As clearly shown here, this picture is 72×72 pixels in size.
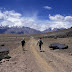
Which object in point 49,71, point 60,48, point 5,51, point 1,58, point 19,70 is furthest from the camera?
point 60,48

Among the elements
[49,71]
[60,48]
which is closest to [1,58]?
[49,71]

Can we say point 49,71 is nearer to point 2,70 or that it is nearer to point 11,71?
point 11,71

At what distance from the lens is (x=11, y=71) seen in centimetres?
1500

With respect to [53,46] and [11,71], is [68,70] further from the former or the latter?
[53,46]

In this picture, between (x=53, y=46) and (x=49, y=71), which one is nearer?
(x=49, y=71)

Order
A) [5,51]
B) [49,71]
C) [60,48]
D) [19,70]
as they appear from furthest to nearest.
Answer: [60,48] < [5,51] < [19,70] < [49,71]

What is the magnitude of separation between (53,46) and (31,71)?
67.8ft

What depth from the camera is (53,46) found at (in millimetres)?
34938

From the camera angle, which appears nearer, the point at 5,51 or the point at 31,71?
the point at 31,71

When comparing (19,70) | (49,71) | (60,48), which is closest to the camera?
(49,71)

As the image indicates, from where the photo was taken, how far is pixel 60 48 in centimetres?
3353

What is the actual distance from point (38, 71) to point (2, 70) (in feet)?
12.1

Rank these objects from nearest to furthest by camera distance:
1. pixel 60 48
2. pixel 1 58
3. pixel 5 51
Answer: pixel 1 58
pixel 5 51
pixel 60 48

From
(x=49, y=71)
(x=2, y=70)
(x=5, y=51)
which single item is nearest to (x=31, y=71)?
(x=49, y=71)
